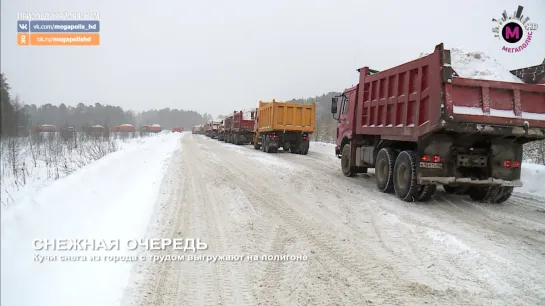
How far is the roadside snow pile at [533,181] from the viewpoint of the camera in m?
8.05

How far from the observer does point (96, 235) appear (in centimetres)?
364

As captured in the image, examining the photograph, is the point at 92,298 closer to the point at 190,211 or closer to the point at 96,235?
the point at 96,235

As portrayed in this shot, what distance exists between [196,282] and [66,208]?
1.86 metres

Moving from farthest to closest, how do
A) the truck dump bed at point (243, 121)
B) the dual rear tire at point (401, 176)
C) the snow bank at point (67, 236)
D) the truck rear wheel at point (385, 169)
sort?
the truck dump bed at point (243, 121) < the truck rear wheel at point (385, 169) < the dual rear tire at point (401, 176) < the snow bank at point (67, 236)

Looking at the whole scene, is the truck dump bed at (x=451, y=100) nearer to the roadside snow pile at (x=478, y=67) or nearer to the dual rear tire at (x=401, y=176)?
the roadside snow pile at (x=478, y=67)

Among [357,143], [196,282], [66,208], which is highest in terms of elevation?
[357,143]

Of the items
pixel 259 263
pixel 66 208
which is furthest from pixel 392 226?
pixel 66 208

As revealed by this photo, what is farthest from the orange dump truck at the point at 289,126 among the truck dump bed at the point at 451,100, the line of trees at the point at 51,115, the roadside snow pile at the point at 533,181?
the truck dump bed at the point at 451,100

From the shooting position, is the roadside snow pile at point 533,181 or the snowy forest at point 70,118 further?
the roadside snow pile at point 533,181

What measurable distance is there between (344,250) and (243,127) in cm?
2210

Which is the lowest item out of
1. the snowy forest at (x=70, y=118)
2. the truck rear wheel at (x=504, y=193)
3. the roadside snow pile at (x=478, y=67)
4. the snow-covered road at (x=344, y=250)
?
the snow-covered road at (x=344, y=250)

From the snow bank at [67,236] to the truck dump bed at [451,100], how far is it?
4971 mm

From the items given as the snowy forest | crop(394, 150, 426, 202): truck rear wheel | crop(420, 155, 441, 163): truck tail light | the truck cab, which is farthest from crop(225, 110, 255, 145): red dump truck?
crop(420, 155, 441, 163): truck tail light

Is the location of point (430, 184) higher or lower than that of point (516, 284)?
higher
